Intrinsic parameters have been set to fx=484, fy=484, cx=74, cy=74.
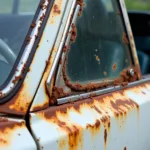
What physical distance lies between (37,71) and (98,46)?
0.56 m

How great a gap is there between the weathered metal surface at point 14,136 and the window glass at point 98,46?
0.39 metres

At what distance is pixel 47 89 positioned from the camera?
1938mm

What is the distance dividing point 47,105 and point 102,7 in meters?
0.76

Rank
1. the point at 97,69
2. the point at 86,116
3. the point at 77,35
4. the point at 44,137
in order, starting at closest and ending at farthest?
the point at 44,137
the point at 86,116
the point at 77,35
the point at 97,69

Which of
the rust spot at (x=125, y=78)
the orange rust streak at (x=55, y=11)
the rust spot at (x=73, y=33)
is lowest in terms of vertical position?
the rust spot at (x=125, y=78)

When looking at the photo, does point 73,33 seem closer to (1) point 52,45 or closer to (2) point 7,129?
(1) point 52,45

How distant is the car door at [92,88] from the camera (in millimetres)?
1930

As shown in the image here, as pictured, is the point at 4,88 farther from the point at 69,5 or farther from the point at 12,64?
the point at 69,5

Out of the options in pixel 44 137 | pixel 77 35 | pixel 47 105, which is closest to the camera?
pixel 44 137

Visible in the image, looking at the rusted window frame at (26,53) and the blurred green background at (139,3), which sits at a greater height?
the rusted window frame at (26,53)

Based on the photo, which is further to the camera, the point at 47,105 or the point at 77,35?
the point at 77,35

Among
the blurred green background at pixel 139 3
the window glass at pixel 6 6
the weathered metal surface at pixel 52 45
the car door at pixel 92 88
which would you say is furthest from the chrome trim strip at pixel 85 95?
the blurred green background at pixel 139 3

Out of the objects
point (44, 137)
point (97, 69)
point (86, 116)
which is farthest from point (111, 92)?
point (44, 137)

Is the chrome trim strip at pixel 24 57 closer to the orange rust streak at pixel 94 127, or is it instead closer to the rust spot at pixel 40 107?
the rust spot at pixel 40 107
